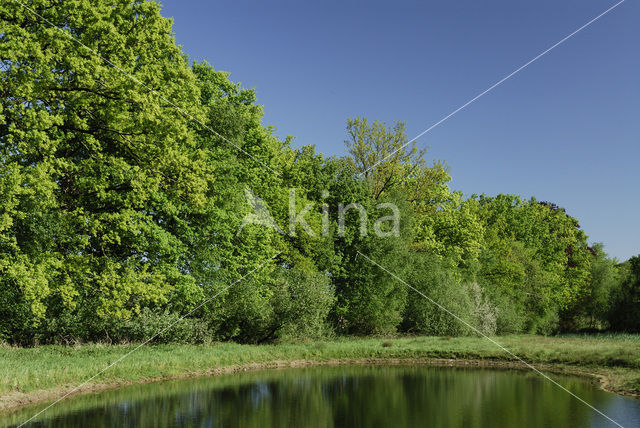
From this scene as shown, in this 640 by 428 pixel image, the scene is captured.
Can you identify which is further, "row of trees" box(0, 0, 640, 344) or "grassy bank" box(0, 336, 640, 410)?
"row of trees" box(0, 0, 640, 344)

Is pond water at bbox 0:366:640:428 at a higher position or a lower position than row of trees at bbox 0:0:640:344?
lower

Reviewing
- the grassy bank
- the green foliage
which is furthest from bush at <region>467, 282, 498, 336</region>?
the green foliage

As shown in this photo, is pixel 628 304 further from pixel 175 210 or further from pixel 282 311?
pixel 175 210

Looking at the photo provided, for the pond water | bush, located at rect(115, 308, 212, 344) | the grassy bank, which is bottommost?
the pond water

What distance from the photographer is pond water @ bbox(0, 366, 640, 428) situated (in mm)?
15203

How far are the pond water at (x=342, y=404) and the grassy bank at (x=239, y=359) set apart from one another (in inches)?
40.2

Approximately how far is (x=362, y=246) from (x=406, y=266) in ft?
13.9

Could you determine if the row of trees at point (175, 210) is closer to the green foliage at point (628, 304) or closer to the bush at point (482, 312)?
the bush at point (482, 312)

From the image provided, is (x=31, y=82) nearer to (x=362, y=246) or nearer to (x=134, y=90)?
(x=134, y=90)

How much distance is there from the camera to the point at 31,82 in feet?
57.6

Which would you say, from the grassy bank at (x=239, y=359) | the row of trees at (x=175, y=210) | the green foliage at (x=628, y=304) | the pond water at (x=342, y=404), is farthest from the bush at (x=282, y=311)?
the green foliage at (x=628, y=304)

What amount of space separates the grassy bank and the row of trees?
80.1 inches

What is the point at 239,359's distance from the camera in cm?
2747

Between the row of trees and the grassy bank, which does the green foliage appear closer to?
the row of trees
